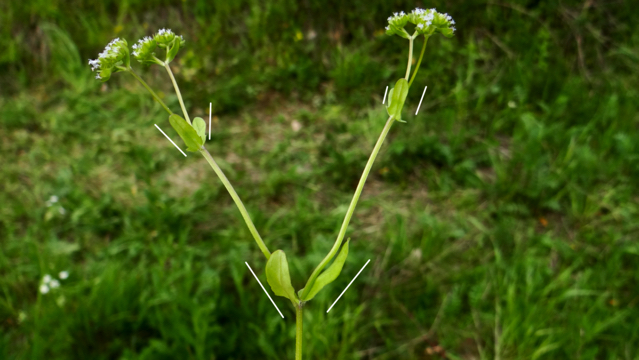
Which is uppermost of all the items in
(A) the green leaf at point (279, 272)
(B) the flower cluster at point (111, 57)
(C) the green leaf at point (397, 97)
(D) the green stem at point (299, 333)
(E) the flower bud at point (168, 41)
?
(E) the flower bud at point (168, 41)

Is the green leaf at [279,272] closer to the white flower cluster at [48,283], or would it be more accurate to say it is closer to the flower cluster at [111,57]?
the flower cluster at [111,57]

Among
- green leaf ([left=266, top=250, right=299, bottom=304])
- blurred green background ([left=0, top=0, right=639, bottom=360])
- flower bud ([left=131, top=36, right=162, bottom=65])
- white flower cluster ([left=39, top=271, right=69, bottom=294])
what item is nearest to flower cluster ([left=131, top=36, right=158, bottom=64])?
flower bud ([left=131, top=36, right=162, bottom=65])

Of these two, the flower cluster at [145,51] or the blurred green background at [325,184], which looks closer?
the flower cluster at [145,51]

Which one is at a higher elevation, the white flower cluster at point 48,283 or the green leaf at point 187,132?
the green leaf at point 187,132

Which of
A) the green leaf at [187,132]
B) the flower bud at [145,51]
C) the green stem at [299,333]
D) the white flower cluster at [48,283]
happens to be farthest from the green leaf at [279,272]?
the white flower cluster at [48,283]

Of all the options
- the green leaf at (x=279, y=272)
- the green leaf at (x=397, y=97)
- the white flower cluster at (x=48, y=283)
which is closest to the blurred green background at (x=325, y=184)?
the white flower cluster at (x=48, y=283)

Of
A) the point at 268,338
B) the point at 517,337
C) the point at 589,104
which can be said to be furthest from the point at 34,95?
the point at 589,104
